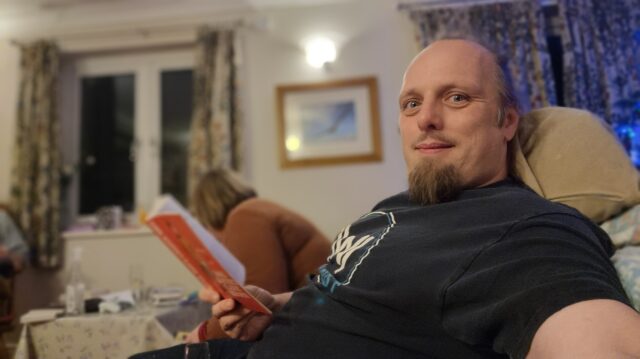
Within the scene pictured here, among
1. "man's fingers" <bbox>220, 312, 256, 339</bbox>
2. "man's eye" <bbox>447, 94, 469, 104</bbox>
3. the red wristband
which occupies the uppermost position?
"man's eye" <bbox>447, 94, 469, 104</bbox>

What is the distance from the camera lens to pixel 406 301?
70cm

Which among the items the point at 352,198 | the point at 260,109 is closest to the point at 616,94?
the point at 352,198

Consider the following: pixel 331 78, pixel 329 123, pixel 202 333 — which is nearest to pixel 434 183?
pixel 202 333

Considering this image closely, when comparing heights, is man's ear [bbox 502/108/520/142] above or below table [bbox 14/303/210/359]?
above

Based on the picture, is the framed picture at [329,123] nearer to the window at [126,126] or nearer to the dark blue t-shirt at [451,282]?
the window at [126,126]

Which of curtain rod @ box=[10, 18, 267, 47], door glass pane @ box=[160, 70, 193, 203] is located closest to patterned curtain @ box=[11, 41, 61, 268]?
curtain rod @ box=[10, 18, 267, 47]

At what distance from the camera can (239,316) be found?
98cm

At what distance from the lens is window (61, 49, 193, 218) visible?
3609 mm

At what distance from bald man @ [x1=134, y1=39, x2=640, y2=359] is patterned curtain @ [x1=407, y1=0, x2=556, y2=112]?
2352 millimetres

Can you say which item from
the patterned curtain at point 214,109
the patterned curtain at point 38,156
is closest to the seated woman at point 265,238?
the patterned curtain at point 214,109

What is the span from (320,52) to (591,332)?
300 centimetres

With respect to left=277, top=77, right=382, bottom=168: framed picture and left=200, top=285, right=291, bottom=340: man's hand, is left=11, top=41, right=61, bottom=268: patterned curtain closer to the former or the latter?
left=277, top=77, right=382, bottom=168: framed picture

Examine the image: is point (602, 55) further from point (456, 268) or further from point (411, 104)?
point (456, 268)

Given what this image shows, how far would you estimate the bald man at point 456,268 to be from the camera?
54 centimetres
